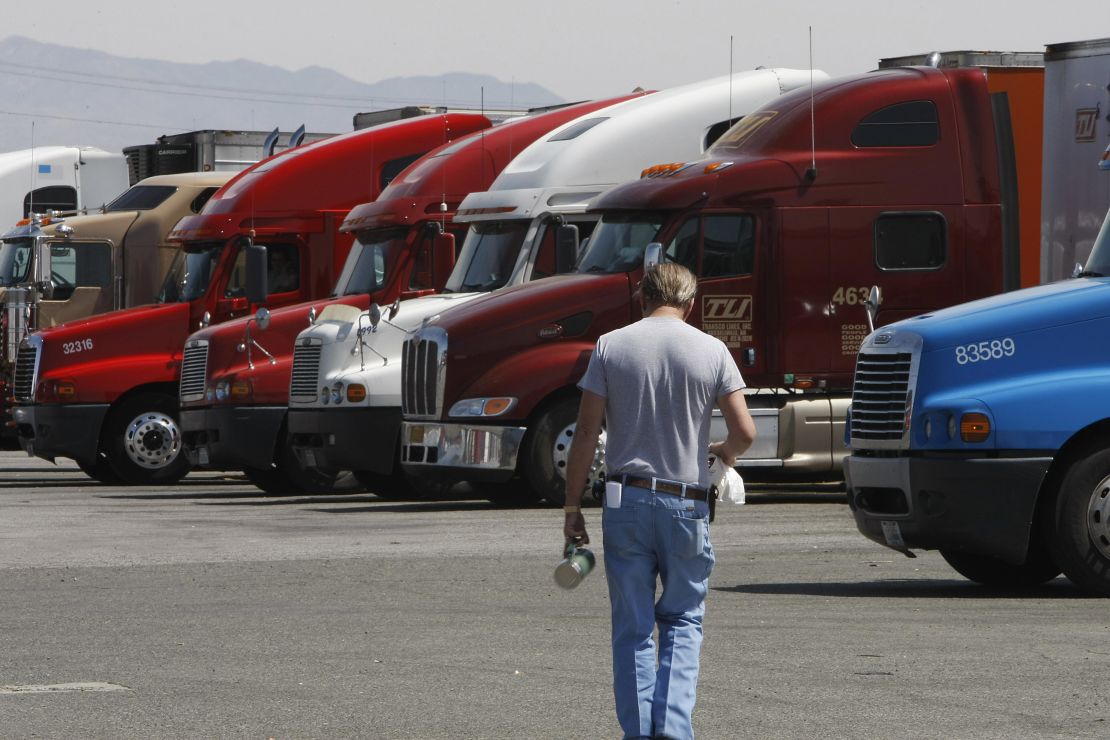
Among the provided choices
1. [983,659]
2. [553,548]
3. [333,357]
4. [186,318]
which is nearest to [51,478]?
[186,318]

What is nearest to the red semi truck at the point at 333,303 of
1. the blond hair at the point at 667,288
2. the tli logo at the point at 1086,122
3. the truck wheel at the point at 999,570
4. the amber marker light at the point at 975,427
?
the tli logo at the point at 1086,122

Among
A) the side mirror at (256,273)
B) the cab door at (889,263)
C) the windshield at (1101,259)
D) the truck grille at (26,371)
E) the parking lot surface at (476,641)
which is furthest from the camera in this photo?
the truck grille at (26,371)

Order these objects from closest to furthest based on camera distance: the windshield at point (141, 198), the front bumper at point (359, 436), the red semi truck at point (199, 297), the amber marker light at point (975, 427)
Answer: the amber marker light at point (975, 427) → the front bumper at point (359, 436) → the red semi truck at point (199, 297) → the windshield at point (141, 198)

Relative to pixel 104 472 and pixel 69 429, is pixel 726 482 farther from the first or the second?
pixel 104 472

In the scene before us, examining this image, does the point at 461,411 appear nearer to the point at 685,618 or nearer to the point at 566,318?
the point at 566,318

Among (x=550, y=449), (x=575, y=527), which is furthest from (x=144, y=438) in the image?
(x=575, y=527)

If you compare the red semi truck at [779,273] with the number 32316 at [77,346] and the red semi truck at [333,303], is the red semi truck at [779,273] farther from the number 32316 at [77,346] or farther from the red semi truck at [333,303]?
the number 32316 at [77,346]

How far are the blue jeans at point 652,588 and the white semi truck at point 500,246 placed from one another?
1186 centimetres

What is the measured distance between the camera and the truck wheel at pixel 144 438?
23172 millimetres

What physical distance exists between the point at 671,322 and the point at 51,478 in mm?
20612

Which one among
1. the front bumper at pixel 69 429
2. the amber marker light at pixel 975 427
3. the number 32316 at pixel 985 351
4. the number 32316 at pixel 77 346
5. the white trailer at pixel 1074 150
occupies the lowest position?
the front bumper at pixel 69 429

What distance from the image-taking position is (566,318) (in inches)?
705

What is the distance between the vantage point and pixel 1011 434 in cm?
1148

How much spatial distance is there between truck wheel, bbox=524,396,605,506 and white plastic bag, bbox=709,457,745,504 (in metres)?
10.1
